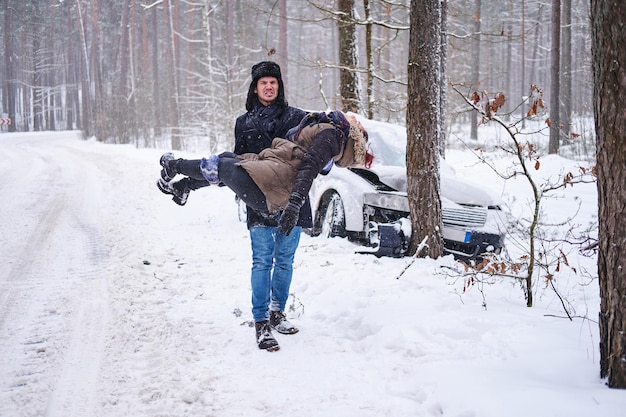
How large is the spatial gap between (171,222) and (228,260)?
9.05 feet

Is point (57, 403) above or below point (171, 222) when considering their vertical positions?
below

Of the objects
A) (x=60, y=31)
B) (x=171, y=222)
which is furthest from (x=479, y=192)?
(x=60, y=31)

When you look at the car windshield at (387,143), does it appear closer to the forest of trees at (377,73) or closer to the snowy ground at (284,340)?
the forest of trees at (377,73)

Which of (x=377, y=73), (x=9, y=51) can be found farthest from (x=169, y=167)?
(x=9, y=51)

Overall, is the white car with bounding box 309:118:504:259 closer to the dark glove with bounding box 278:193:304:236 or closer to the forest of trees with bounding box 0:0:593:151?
the dark glove with bounding box 278:193:304:236

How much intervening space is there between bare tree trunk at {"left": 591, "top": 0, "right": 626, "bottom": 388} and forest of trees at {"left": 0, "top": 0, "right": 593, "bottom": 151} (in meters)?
6.41

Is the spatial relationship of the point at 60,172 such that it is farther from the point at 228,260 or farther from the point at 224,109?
the point at 228,260

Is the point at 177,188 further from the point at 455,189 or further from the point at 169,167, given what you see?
the point at 455,189

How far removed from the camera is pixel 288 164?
3.65 metres

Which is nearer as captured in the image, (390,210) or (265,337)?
(265,337)

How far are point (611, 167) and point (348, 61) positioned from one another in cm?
740

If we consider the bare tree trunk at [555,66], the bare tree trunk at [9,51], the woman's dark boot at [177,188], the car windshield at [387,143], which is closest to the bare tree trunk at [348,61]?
the car windshield at [387,143]

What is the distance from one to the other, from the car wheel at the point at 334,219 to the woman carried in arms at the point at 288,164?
2.97 m

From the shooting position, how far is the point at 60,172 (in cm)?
1438
